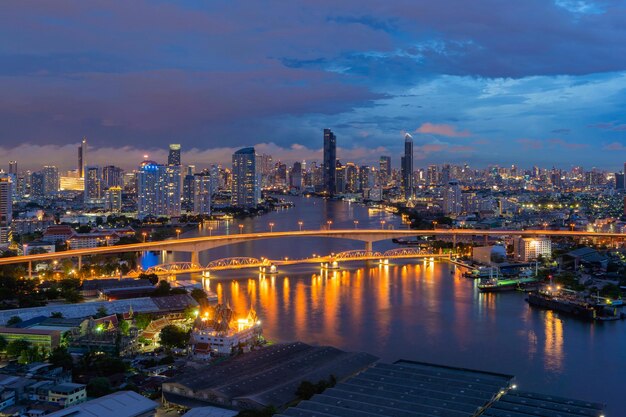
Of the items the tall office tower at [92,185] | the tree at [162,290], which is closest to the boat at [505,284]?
the tree at [162,290]

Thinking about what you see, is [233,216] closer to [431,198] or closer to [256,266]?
[431,198]

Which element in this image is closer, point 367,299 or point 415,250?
point 367,299

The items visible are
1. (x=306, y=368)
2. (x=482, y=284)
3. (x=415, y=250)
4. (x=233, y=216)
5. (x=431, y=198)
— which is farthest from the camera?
(x=431, y=198)

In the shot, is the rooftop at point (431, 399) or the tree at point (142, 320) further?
the tree at point (142, 320)

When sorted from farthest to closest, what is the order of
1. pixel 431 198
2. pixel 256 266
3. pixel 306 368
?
pixel 431 198, pixel 256 266, pixel 306 368

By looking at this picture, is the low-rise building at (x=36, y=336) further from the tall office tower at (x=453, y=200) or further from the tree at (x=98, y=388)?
the tall office tower at (x=453, y=200)

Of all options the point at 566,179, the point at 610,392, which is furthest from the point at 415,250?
the point at 566,179
